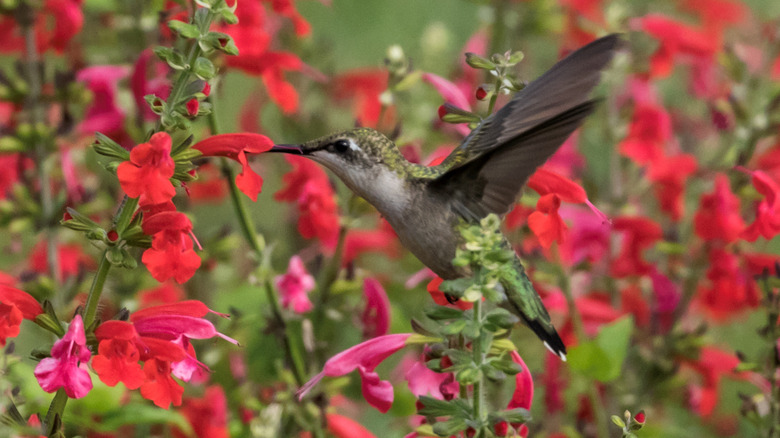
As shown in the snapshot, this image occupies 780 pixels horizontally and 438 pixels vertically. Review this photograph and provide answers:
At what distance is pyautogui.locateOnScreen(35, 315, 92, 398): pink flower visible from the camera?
2.46ft

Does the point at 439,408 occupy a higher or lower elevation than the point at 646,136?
lower

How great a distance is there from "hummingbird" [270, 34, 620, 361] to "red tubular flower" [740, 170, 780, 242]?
0.36 metres

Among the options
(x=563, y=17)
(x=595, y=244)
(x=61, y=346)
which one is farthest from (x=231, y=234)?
(x=563, y=17)

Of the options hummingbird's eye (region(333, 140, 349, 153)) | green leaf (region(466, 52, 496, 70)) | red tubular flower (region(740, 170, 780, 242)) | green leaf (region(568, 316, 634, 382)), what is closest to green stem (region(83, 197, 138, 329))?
hummingbird's eye (region(333, 140, 349, 153))

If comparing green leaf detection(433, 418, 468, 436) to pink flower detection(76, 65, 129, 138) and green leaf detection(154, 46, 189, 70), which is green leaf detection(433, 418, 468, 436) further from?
pink flower detection(76, 65, 129, 138)

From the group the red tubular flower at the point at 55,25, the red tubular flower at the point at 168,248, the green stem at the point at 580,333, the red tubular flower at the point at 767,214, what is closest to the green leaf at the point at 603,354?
the green stem at the point at 580,333

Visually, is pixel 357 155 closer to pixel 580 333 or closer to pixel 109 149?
pixel 109 149

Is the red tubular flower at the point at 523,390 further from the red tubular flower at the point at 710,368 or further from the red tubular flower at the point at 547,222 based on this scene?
the red tubular flower at the point at 710,368

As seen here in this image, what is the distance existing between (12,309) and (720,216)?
109 centimetres

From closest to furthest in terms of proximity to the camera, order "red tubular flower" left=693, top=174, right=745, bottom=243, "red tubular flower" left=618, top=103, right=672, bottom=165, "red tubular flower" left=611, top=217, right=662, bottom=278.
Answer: "red tubular flower" left=693, top=174, right=745, bottom=243 < "red tubular flower" left=611, top=217, right=662, bottom=278 < "red tubular flower" left=618, top=103, right=672, bottom=165

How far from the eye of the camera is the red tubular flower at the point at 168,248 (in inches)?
31.8

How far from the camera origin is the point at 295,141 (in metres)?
1.88

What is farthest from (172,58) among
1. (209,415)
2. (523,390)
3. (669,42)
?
(669,42)

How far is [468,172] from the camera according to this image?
0.92 metres
